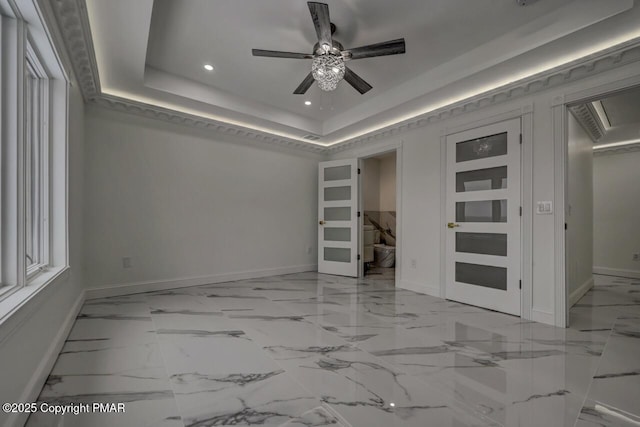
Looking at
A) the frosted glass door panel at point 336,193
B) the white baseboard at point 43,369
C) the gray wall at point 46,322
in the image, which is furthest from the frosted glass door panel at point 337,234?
the white baseboard at point 43,369

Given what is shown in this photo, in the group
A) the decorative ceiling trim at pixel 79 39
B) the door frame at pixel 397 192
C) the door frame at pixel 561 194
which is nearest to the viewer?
the decorative ceiling trim at pixel 79 39

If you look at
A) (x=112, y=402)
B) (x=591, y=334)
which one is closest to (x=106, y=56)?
(x=112, y=402)

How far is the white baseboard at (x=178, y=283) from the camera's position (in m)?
3.32

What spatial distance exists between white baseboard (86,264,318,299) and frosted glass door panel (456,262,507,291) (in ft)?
9.08

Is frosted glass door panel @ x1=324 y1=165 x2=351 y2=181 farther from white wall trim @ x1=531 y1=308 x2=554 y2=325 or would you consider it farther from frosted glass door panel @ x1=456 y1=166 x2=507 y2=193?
white wall trim @ x1=531 y1=308 x2=554 y2=325

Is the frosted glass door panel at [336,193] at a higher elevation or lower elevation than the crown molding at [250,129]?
lower

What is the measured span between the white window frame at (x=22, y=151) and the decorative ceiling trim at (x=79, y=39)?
0.23 m

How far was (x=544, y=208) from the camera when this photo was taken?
9.10 feet

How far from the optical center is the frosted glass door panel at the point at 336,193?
16.2 feet

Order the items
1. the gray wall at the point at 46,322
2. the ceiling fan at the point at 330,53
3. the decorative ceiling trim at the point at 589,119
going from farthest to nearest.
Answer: the decorative ceiling trim at the point at 589,119 < the ceiling fan at the point at 330,53 < the gray wall at the point at 46,322

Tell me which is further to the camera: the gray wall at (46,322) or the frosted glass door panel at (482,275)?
the frosted glass door panel at (482,275)

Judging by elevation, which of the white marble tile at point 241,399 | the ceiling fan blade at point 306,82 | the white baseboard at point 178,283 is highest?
the ceiling fan blade at point 306,82

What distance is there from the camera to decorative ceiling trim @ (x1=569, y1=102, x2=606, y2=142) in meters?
3.21

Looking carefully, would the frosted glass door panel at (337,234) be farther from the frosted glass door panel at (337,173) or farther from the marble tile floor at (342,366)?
the marble tile floor at (342,366)
